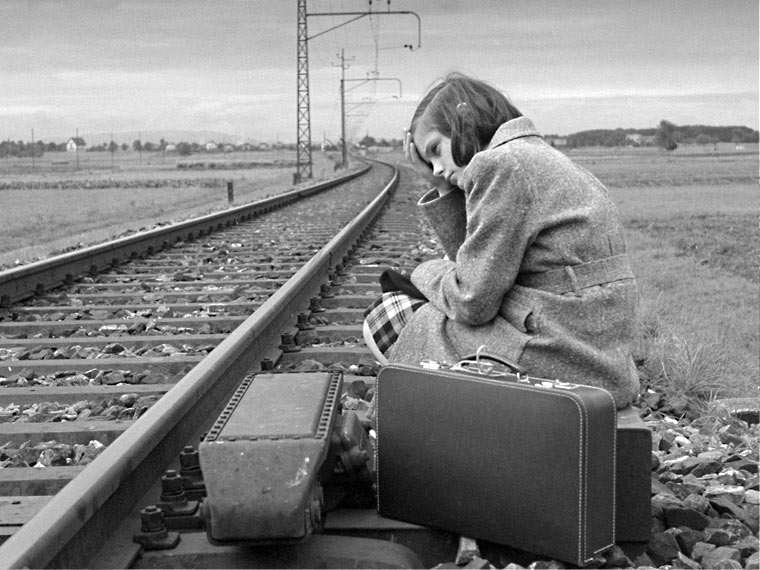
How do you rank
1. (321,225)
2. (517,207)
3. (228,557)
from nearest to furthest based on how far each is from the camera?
(228,557)
(517,207)
(321,225)

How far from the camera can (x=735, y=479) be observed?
309 centimetres

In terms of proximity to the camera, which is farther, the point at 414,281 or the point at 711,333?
the point at 711,333

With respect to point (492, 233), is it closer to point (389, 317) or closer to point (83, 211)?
point (389, 317)

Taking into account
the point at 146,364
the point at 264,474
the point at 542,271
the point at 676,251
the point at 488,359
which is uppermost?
the point at 542,271

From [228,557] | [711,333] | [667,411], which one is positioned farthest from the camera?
[711,333]

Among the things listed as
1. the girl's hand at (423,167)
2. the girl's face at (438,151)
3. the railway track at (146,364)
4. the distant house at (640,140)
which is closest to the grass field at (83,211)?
the railway track at (146,364)

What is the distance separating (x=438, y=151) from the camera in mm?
2881

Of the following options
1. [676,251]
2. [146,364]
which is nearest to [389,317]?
[146,364]

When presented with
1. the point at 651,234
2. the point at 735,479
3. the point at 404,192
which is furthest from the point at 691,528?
the point at 404,192

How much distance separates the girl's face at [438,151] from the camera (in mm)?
2846

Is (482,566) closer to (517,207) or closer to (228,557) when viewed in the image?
(228,557)

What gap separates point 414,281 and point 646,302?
458 cm

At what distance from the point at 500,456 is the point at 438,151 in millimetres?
934

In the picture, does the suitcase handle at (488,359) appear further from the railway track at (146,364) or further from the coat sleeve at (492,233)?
the railway track at (146,364)
